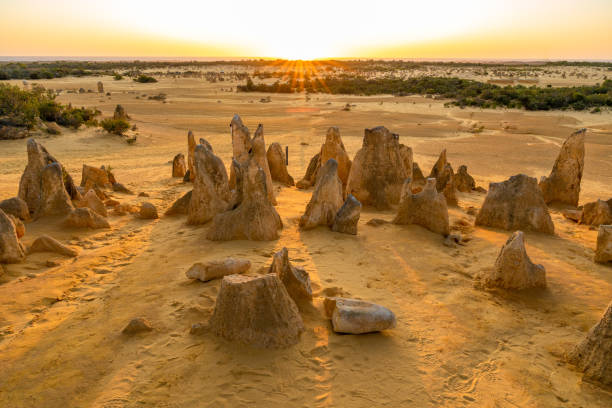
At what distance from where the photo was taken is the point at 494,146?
53.3 ft

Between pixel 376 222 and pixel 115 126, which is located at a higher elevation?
pixel 115 126

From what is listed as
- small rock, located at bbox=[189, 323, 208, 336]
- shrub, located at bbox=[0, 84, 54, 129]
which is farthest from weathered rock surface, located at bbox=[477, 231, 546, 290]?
shrub, located at bbox=[0, 84, 54, 129]

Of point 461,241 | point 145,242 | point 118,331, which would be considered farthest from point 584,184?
point 118,331

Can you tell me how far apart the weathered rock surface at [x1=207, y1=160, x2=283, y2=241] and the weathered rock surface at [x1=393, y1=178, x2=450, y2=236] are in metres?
2.28

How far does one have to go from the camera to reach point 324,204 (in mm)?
6680

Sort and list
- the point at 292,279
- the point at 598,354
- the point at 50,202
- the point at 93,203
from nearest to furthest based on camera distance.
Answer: the point at 598,354 → the point at 292,279 → the point at 50,202 → the point at 93,203

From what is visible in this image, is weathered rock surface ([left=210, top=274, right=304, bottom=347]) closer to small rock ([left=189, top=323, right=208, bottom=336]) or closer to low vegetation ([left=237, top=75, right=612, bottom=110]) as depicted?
small rock ([left=189, top=323, right=208, bottom=336])

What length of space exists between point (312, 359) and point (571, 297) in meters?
3.27

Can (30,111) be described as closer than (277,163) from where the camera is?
No

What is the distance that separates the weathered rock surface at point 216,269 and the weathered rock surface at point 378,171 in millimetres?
4083

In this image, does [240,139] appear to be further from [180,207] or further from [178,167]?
[178,167]

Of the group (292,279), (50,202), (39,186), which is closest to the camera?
(292,279)

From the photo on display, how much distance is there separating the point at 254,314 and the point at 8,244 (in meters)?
3.77

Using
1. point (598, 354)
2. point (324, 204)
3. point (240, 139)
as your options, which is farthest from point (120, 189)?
point (598, 354)
